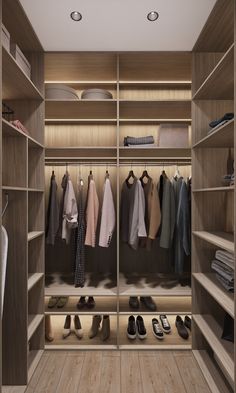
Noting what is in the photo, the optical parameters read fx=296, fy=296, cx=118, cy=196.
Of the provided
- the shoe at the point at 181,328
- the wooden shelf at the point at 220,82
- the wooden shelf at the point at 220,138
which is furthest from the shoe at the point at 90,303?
the wooden shelf at the point at 220,82

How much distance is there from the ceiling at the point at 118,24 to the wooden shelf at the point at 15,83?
413 mm

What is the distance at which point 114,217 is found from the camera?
8.57ft

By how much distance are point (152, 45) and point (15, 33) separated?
1.06 meters

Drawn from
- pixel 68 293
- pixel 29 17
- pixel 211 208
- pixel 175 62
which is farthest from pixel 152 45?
pixel 68 293

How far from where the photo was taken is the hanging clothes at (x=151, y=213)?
2580 mm

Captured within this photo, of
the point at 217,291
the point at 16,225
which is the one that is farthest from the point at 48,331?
the point at 217,291

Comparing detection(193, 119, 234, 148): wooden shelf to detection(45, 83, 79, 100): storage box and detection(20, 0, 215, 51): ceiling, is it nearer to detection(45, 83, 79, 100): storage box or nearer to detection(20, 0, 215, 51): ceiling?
detection(20, 0, 215, 51): ceiling

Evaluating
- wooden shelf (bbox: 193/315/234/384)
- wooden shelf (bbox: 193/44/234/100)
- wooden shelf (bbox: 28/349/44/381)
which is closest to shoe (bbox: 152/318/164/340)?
wooden shelf (bbox: 193/315/234/384)

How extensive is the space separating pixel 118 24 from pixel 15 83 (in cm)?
84

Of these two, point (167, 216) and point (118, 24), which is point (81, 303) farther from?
point (118, 24)

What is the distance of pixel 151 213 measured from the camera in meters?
2.60

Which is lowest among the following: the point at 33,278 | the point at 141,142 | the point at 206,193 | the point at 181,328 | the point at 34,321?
the point at 181,328

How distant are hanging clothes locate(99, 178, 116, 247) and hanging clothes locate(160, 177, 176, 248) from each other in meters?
0.44

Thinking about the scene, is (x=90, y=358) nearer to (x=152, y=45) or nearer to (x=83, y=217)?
(x=83, y=217)
